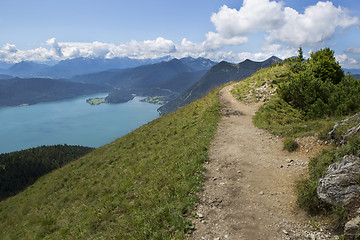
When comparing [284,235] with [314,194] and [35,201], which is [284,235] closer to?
[314,194]

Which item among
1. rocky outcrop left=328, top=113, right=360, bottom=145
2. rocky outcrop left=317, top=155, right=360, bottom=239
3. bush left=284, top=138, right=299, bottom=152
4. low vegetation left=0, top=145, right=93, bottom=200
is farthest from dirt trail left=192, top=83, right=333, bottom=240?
low vegetation left=0, top=145, right=93, bottom=200

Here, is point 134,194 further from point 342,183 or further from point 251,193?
A: point 342,183

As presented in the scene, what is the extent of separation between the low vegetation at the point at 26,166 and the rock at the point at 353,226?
3662 inches

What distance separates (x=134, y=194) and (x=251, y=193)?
717cm

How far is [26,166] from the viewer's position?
87875 millimetres

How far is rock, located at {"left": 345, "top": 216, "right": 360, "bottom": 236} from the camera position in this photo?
18.3 ft

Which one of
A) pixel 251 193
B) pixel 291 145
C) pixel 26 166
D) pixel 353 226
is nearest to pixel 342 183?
pixel 353 226

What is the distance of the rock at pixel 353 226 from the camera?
18.3 ft

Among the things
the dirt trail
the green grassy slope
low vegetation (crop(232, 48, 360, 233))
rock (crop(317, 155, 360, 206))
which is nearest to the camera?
rock (crop(317, 155, 360, 206))

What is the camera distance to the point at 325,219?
6.95 m

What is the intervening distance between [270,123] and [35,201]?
86.8 ft

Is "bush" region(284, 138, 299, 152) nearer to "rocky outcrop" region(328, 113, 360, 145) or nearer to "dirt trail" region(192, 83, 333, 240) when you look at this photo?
"dirt trail" region(192, 83, 333, 240)

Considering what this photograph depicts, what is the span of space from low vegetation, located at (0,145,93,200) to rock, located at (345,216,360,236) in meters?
93.0

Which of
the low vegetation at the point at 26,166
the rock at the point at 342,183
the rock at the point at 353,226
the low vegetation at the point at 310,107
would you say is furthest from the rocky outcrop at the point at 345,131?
the low vegetation at the point at 26,166
